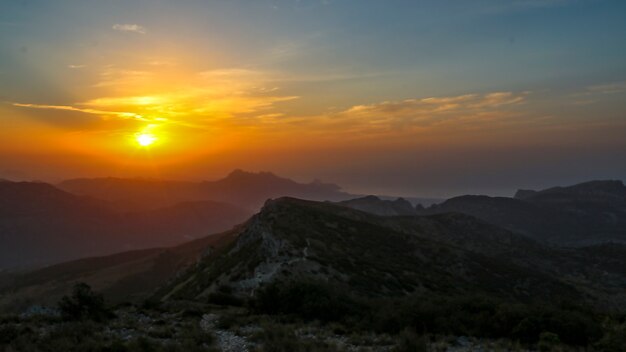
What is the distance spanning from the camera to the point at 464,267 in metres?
69.7

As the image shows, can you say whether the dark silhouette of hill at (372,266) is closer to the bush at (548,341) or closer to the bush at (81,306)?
the bush at (548,341)

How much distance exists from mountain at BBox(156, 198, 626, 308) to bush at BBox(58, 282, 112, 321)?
15.1 meters

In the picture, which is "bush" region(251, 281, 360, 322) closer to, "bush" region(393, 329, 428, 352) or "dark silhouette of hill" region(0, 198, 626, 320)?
"dark silhouette of hill" region(0, 198, 626, 320)

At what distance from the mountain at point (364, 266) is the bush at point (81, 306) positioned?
1505 cm

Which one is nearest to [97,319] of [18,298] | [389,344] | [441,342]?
[389,344]

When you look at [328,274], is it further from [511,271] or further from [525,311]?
[511,271]

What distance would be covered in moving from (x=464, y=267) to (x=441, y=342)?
56270mm

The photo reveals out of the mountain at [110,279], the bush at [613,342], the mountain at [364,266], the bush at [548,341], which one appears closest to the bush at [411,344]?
the bush at [548,341]

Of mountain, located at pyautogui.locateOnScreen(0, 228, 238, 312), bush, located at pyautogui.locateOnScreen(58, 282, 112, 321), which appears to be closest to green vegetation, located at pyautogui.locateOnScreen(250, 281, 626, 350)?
bush, located at pyautogui.locateOnScreen(58, 282, 112, 321)

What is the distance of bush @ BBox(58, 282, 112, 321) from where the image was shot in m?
22.1

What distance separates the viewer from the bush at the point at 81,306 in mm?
22123

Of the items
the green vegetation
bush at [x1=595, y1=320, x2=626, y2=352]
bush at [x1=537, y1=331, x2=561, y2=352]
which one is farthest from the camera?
the green vegetation

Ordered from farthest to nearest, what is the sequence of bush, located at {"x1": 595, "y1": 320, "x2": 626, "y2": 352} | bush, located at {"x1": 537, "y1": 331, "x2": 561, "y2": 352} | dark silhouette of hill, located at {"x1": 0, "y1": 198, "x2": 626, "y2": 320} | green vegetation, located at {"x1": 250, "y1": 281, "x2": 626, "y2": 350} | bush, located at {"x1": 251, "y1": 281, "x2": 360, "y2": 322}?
dark silhouette of hill, located at {"x1": 0, "y1": 198, "x2": 626, "y2": 320} < bush, located at {"x1": 251, "y1": 281, "x2": 360, "y2": 322} < green vegetation, located at {"x1": 250, "y1": 281, "x2": 626, "y2": 350} < bush, located at {"x1": 537, "y1": 331, "x2": 561, "y2": 352} < bush, located at {"x1": 595, "y1": 320, "x2": 626, "y2": 352}

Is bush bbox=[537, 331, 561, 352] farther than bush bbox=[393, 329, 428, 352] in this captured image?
Yes
